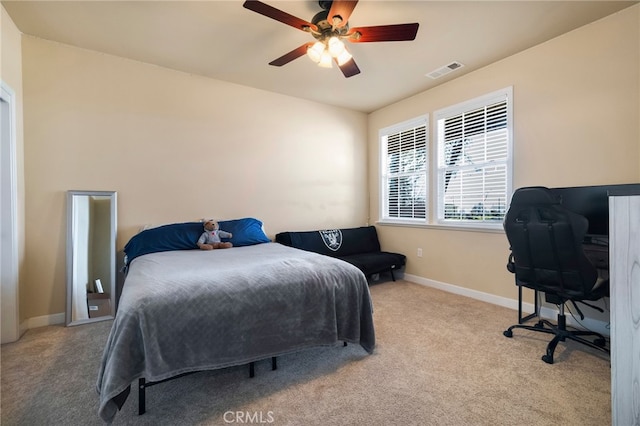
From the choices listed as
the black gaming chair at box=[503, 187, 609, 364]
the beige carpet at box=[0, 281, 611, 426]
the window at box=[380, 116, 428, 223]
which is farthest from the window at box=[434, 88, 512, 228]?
the beige carpet at box=[0, 281, 611, 426]

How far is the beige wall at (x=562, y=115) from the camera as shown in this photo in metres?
2.18

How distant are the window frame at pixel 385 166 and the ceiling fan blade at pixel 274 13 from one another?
2261 mm

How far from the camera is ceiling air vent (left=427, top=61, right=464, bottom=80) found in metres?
2.96

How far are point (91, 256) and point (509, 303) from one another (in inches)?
167

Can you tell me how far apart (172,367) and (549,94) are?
12.0 ft

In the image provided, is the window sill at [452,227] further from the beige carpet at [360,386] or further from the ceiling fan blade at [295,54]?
the ceiling fan blade at [295,54]

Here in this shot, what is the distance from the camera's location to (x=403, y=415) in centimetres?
141

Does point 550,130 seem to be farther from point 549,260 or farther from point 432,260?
point 432,260

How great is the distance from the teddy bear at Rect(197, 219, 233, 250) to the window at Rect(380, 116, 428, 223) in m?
2.55

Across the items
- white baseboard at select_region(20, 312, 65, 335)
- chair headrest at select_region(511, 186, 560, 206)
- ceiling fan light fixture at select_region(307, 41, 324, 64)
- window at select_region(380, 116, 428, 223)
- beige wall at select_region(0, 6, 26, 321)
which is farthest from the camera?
window at select_region(380, 116, 428, 223)

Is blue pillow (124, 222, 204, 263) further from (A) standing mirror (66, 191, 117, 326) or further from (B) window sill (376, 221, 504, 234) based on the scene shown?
(B) window sill (376, 221, 504, 234)

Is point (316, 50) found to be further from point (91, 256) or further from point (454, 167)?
point (91, 256)
